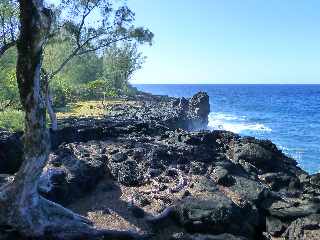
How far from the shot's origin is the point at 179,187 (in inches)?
886

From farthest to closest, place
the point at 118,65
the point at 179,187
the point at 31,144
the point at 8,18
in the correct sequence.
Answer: the point at 118,65, the point at 8,18, the point at 179,187, the point at 31,144

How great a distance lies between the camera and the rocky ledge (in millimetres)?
18875

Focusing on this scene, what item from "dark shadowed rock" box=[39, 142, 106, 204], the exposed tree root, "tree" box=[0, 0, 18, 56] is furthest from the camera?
"tree" box=[0, 0, 18, 56]

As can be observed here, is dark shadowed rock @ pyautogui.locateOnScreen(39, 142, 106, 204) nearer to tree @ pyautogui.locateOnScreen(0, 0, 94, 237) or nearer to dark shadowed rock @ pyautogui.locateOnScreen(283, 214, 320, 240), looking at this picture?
tree @ pyautogui.locateOnScreen(0, 0, 94, 237)

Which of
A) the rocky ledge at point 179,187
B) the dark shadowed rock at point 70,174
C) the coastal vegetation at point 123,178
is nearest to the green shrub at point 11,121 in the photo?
the coastal vegetation at point 123,178

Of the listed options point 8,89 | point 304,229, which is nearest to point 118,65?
point 8,89

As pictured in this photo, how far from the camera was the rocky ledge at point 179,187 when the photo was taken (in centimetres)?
1888

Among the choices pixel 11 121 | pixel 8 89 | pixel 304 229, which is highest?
pixel 8 89

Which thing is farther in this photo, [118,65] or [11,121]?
[118,65]

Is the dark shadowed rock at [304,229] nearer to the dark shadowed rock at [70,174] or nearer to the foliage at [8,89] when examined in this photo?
the dark shadowed rock at [70,174]

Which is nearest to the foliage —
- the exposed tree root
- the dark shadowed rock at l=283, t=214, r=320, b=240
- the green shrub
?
the green shrub

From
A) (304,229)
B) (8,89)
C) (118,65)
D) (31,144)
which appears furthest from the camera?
(118,65)

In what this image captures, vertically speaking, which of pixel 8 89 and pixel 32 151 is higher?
pixel 8 89

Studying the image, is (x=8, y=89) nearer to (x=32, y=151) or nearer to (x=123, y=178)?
(x=123, y=178)
